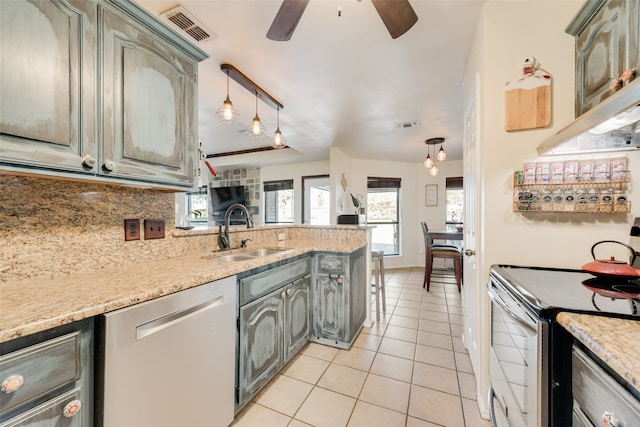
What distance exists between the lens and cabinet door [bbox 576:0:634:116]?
101 centimetres

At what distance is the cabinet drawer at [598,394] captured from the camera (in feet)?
1.79

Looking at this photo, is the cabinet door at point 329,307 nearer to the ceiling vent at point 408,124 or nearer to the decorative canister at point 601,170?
the decorative canister at point 601,170

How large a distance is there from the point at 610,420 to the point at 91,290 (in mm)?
1621

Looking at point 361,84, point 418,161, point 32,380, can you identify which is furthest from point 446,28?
point 418,161

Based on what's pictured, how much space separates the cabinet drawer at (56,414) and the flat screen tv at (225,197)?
503cm

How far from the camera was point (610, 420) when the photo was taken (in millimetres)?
589

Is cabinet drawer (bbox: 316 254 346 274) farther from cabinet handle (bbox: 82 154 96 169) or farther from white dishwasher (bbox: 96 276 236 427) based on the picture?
cabinet handle (bbox: 82 154 96 169)

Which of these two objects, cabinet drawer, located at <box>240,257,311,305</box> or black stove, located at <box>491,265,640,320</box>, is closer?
black stove, located at <box>491,265,640,320</box>

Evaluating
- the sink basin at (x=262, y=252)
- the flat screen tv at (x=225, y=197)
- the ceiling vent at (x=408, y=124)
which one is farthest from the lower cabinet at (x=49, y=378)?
the flat screen tv at (x=225, y=197)

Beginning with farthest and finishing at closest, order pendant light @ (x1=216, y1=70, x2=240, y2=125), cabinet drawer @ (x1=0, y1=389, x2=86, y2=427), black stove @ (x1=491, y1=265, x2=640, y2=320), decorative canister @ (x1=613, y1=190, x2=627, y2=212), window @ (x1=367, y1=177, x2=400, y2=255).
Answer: window @ (x1=367, y1=177, x2=400, y2=255) → pendant light @ (x1=216, y1=70, x2=240, y2=125) → decorative canister @ (x1=613, y1=190, x2=627, y2=212) → black stove @ (x1=491, y1=265, x2=640, y2=320) → cabinet drawer @ (x1=0, y1=389, x2=86, y2=427)

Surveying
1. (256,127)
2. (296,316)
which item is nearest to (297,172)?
(256,127)

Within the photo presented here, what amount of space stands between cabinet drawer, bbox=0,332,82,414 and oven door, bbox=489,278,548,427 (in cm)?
152

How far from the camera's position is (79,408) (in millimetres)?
786

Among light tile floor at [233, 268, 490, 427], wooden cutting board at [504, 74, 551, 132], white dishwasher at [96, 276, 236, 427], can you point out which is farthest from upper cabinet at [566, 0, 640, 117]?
white dishwasher at [96, 276, 236, 427]
